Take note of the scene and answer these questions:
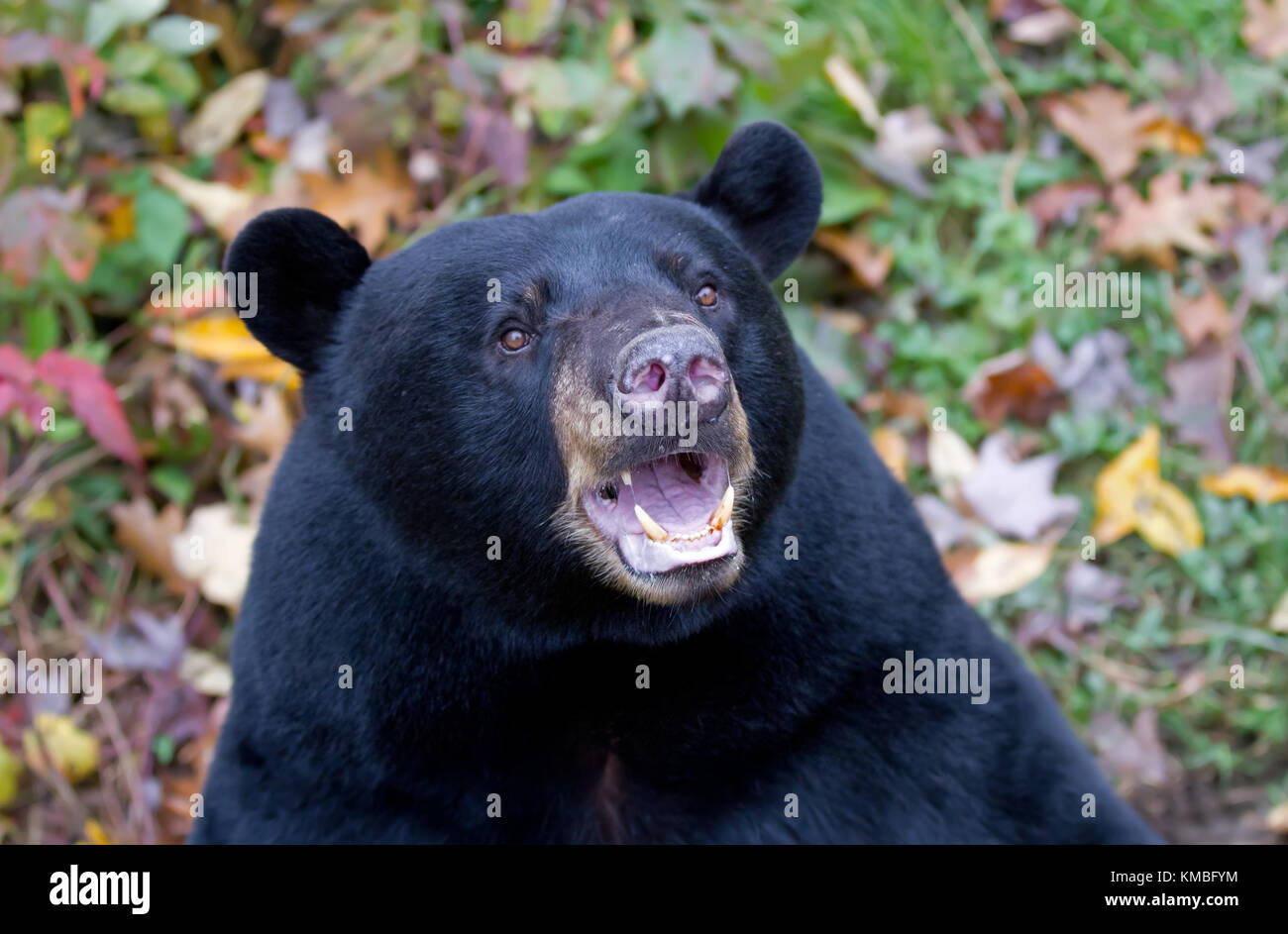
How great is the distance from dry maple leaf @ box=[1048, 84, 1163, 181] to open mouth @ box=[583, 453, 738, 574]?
3817 mm

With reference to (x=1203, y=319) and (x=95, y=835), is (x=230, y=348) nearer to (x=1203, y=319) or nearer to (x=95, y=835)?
(x=95, y=835)

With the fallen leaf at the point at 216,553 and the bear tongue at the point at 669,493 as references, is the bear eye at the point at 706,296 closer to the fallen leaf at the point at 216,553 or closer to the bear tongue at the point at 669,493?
the bear tongue at the point at 669,493

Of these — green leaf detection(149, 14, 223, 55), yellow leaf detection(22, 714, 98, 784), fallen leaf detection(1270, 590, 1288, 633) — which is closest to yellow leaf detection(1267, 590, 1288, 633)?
fallen leaf detection(1270, 590, 1288, 633)

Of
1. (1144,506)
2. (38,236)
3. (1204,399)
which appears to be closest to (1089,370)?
(1204,399)

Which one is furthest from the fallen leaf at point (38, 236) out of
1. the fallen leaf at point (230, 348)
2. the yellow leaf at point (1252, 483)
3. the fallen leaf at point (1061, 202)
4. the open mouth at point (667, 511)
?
the yellow leaf at point (1252, 483)

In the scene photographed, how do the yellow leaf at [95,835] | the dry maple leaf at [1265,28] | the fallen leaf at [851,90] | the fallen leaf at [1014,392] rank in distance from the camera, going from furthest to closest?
the dry maple leaf at [1265,28] < the fallen leaf at [851,90] < the fallen leaf at [1014,392] < the yellow leaf at [95,835]

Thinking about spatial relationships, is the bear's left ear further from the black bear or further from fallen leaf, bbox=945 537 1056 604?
fallen leaf, bbox=945 537 1056 604

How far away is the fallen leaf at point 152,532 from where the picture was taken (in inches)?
218

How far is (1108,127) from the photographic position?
6422 mm

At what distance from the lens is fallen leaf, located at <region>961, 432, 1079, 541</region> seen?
559 centimetres

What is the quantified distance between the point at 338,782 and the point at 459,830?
30cm

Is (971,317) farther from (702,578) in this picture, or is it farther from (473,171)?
(702,578)

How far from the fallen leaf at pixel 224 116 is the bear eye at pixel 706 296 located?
3.31 meters

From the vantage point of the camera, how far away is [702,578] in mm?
3021
